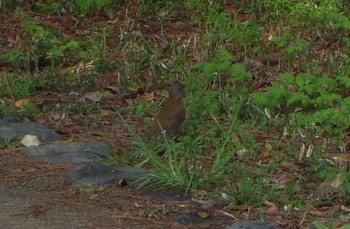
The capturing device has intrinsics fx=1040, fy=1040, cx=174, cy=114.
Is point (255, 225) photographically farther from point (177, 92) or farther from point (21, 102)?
point (21, 102)

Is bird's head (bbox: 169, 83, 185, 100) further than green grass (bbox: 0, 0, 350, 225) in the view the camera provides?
Yes

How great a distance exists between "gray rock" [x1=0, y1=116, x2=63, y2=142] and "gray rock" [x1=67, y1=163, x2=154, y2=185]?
0.83 meters

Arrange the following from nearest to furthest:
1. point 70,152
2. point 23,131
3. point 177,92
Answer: point 70,152
point 23,131
point 177,92

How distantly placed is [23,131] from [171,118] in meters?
1.06

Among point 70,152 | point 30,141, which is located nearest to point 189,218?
point 70,152

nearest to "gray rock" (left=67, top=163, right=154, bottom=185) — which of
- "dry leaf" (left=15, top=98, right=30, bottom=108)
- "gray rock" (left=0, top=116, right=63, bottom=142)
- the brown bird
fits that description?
the brown bird

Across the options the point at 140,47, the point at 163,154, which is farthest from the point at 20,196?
the point at 140,47

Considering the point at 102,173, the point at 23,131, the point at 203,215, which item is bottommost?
the point at 23,131

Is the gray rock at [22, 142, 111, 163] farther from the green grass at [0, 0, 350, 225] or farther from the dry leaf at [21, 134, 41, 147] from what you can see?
the green grass at [0, 0, 350, 225]

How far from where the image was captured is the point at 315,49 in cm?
899

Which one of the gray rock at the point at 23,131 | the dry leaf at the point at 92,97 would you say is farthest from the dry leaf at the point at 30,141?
the dry leaf at the point at 92,97

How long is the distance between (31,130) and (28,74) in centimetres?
157

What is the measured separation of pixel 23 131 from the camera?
7.27 meters

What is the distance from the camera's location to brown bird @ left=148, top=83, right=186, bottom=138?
697cm
